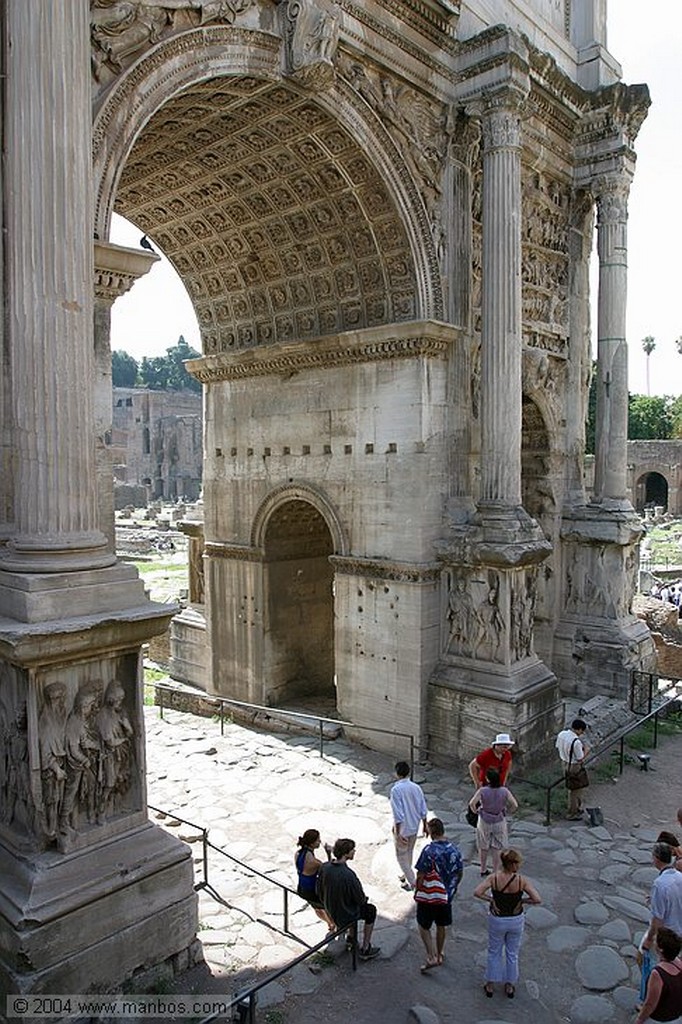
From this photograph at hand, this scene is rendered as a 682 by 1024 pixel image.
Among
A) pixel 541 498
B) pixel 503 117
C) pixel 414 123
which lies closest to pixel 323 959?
pixel 541 498

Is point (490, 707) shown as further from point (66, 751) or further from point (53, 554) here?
point (53, 554)

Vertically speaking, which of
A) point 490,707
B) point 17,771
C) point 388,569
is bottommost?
point 490,707

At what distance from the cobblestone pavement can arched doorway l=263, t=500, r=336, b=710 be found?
1.59 metres

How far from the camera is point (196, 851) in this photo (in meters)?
8.60

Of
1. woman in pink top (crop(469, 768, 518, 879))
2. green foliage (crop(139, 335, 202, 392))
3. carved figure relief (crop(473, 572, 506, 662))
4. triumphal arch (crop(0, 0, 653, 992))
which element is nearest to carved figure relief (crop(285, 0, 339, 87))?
triumphal arch (crop(0, 0, 653, 992))

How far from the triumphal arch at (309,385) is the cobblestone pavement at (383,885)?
0.97 metres

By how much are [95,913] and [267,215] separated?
9646mm

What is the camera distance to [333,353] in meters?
12.0

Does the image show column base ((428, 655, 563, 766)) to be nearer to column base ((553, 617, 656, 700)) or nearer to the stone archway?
column base ((553, 617, 656, 700))

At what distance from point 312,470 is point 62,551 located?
6928 millimetres

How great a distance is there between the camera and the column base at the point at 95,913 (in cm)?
530

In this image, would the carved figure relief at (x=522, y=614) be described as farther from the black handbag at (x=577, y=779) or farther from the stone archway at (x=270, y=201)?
the stone archway at (x=270, y=201)

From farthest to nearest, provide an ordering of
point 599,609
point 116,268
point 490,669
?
point 599,609, point 490,669, point 116,268

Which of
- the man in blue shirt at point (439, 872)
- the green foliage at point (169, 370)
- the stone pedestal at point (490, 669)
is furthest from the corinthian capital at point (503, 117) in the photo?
the green foliage at point (169, 370)
